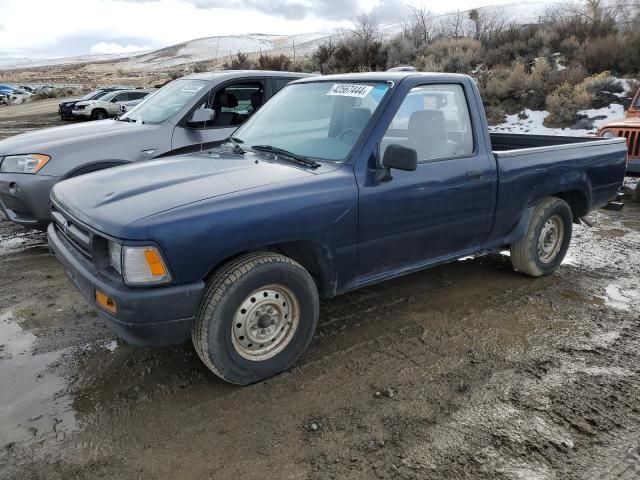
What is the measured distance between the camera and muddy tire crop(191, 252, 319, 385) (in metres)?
2.90

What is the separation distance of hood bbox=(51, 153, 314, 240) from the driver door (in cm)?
204

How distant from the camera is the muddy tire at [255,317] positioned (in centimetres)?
290

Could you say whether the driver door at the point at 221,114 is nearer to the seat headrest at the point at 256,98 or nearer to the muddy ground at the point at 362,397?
the seat headrest at the point at 256,98

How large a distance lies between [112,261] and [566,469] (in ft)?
8.48

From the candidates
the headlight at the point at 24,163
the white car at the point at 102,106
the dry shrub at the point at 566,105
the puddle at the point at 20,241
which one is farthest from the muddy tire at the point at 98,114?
the headlight at the point at 24,163

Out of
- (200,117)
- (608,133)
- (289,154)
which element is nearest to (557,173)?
(289,154)

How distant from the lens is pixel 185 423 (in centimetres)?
287

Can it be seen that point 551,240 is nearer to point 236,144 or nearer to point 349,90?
point 349,90

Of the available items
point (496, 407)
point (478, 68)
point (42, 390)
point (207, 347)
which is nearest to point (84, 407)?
point (42, 390)

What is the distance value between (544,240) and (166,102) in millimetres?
4446

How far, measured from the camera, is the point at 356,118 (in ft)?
12.0

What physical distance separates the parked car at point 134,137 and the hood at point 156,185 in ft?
6.02

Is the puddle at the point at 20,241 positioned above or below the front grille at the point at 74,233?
below

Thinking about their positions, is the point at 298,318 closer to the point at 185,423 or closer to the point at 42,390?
the point at 185,423
